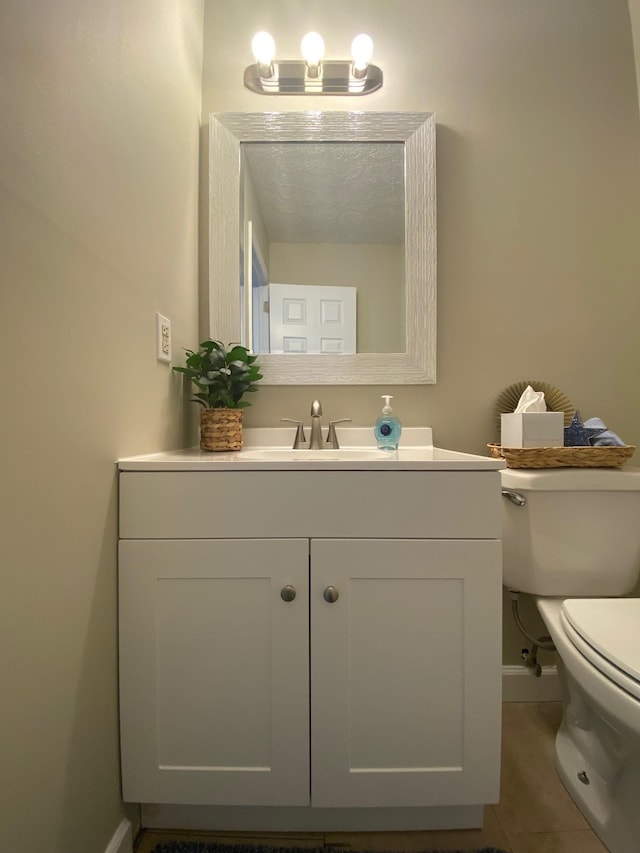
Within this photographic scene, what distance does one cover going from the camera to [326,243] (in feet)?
4.15

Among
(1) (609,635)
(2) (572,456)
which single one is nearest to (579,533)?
(2) (572,456)

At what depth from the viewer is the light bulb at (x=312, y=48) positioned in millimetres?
1196

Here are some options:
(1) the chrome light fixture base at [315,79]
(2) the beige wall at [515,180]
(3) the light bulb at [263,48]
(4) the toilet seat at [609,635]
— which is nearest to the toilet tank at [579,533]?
(4) the toilet seat at [609,635]

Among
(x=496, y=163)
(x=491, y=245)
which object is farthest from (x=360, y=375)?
(x=496, y=163)

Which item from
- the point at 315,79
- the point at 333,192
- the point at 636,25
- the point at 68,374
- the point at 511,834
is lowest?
the point at 511,834

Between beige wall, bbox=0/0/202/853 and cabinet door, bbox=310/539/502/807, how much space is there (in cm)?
39

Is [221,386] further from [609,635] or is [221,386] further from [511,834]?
[511,834]

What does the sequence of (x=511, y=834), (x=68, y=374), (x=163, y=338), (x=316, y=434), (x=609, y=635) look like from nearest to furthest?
(x=68, y=374) → (x=609, y=635) → (x=511, y=834) → (x=163, y=338) → (x=316, y=434)

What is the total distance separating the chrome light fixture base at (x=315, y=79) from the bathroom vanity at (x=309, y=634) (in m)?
1.22

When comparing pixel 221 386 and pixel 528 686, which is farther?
pixel 528 686

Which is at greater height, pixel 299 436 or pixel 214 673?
pixel 299 436

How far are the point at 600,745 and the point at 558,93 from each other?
1.82 m

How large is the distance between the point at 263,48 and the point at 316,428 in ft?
3.76

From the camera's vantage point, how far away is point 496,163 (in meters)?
1.28
